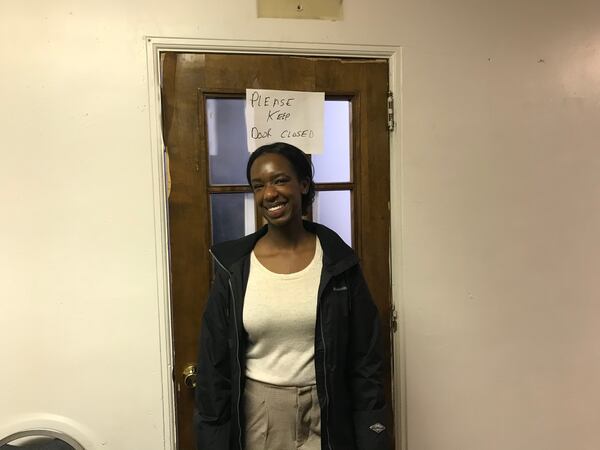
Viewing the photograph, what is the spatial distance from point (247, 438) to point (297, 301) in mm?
363

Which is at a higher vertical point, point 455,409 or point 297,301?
point 297,301

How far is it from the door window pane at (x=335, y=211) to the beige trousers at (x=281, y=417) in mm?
515

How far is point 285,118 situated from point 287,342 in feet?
2.15

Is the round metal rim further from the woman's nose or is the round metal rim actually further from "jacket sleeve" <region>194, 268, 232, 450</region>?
the woman's nose

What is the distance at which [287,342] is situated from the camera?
1.00 m

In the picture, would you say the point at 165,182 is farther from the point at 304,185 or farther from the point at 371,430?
the point at 371,430

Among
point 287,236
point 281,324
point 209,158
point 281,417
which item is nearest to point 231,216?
point 209,158

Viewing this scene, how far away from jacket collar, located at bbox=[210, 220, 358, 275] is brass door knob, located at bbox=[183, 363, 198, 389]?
1.35ft

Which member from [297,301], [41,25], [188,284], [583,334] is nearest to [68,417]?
[188,284]

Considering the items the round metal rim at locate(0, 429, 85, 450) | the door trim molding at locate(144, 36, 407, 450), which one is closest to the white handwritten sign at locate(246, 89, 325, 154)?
the door trim molding at locate(144, 36, 407, 450)

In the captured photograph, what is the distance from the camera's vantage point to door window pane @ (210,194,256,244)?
1.28 m

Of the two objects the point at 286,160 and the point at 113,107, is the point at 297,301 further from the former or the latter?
the point at 113,107

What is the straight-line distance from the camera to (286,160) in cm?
101

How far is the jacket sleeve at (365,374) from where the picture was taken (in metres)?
1.03
